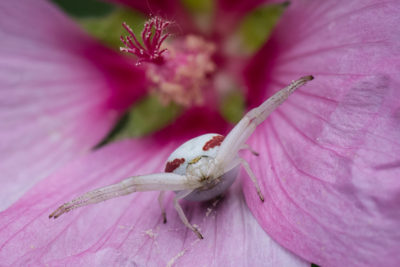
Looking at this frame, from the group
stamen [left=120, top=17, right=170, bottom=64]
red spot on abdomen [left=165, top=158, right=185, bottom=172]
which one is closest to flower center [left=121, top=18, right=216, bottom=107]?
stamen [left=120, top=17, right=170, bottom=64]

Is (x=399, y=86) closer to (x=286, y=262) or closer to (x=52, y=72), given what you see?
(x=286, y=262)

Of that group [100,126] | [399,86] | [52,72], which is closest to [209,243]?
[399,86]

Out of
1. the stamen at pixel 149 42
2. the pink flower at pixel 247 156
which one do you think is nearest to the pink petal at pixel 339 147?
the pink flower at pixel 247 156

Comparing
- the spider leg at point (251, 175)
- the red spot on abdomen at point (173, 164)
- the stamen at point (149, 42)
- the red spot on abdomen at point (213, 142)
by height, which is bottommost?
the spider leg at point (251, 175)

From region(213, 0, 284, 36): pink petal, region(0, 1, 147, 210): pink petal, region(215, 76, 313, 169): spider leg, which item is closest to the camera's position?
region(215, 76, 313, 169): spider leg

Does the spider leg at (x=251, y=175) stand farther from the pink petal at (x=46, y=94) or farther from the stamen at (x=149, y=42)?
the pink petal at (x=46, y=94)

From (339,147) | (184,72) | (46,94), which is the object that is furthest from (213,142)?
(46,94)

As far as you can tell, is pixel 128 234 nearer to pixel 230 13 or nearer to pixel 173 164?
pixel 173 164

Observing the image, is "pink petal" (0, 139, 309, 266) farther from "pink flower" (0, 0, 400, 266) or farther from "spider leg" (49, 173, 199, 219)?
"spider leg" (49, 173, 199, 219)
